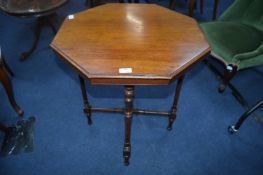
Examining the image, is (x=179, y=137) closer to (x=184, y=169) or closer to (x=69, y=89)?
(x=184, y=169)

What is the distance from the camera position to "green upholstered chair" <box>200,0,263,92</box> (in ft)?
5.36

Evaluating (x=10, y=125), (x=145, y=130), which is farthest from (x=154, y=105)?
(x=10, y=125)

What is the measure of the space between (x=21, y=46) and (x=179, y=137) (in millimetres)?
2085

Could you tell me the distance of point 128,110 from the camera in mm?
1142

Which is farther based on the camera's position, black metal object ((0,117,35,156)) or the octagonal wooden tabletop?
black metal object ((0,117,35,156))

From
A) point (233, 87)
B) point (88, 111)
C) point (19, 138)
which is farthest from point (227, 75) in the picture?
point (19, 138)

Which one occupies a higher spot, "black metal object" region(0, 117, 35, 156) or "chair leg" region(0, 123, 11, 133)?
"chair leg" region(0, 123, 11, 133)

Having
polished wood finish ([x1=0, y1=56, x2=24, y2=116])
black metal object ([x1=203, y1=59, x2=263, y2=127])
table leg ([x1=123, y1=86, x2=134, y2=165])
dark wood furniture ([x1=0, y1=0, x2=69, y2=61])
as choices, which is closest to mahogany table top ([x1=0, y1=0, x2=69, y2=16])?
dark wood furniture ([x1=0, y1=0, x2=69, y2=61])

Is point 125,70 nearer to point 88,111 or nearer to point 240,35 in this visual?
point 88,111

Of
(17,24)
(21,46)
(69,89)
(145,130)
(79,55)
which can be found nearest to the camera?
(79,55)

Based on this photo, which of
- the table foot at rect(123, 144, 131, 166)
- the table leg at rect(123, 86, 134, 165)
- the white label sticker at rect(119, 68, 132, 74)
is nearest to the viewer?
the white label sticker at rect(119, 68, 132, 74)

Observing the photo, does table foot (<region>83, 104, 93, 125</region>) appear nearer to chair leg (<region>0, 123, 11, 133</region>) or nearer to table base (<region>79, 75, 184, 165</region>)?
table base (<region>79, 75, 184, 165</region>)

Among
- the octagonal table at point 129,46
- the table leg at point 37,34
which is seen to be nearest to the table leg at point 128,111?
the octagonal table at point 129,46

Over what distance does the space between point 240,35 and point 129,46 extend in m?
1.23
